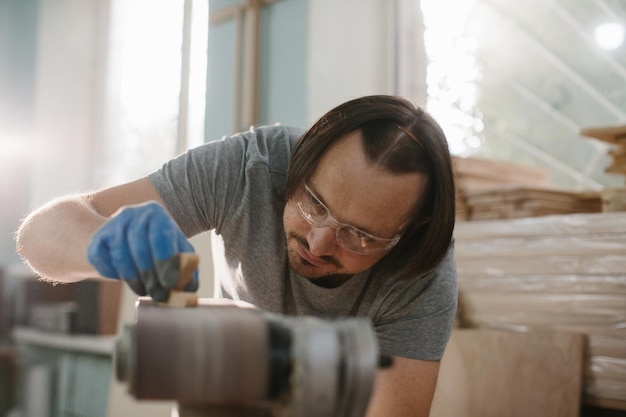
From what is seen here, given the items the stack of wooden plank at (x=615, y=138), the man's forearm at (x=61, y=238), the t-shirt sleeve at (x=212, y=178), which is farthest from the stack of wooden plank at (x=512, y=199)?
the man's forearm at (x=61, y=238)

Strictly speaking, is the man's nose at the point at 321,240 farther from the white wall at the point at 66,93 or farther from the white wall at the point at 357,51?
the white wall at the point at 66,93

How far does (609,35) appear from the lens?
3139 mm

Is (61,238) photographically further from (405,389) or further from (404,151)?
(405,389)

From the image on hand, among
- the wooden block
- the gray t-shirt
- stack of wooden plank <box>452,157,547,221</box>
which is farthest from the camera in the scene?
stack of wooden plank <box>452,157,547,221</box>

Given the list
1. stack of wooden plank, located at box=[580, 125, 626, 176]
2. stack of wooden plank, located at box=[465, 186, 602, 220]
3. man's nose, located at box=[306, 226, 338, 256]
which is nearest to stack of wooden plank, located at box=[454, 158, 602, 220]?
stack of wooden plank, located at box=[465, 186, 602, 220]

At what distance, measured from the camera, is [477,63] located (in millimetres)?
3453

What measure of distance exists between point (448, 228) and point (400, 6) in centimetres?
205

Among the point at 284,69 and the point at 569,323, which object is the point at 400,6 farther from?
the point at 569,323

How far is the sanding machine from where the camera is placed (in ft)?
2.46

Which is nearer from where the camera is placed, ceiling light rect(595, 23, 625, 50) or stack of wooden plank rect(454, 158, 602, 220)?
stack of wooden plank rect(454, 158, 602, 220)

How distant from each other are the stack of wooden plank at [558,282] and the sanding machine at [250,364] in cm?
165

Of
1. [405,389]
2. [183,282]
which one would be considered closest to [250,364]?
[183,282]

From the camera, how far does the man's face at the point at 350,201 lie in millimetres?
1355

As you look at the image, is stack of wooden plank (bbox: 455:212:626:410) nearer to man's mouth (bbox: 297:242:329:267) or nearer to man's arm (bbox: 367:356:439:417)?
man's arm (bbox: 367:356:439:417)
